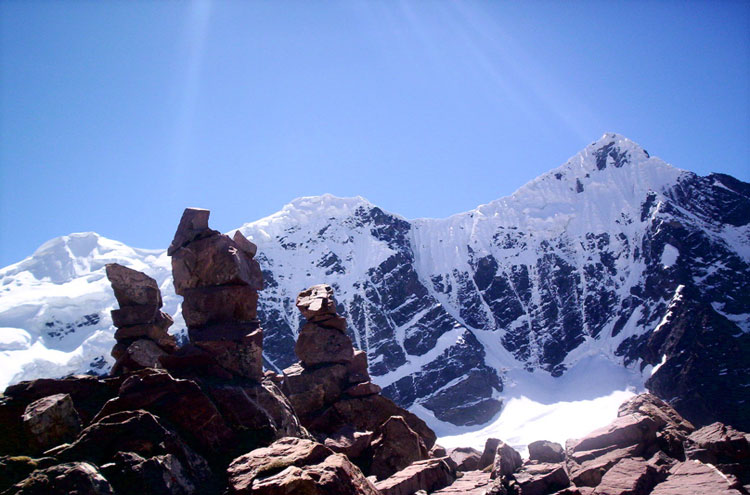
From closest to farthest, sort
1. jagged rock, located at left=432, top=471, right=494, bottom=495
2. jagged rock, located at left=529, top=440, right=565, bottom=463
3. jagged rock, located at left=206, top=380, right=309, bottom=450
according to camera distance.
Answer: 1. jagged rock, located at left=206, top=380, right=309, bottom=450
2. jagged rock, located at left=432, top=471, right=494, bottom=495
3. jagged rock, located at left=529, top=440, right=565, bottom=463

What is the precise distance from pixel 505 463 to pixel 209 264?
39.1 ft

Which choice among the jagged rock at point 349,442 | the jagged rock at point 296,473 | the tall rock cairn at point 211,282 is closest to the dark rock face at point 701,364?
the jagged rock at point 349,442

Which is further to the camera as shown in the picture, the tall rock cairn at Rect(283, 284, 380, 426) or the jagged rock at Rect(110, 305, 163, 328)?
the tall rock cairn at Rect(283, 284, 380, 426)

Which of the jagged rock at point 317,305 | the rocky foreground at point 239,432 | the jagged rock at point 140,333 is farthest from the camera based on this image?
the jagged rock at point 317,305

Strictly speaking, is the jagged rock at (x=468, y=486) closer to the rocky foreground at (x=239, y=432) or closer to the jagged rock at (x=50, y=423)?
the rocky foreground at (x=239, y=432)

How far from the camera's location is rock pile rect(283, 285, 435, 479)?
19.8 m

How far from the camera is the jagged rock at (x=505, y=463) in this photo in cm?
1631

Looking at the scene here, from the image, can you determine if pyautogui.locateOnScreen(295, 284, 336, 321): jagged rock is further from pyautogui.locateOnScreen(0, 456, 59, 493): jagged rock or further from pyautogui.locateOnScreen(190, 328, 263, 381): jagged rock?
pyautogui.locateOnScreen(0, 456, 59, 493): jagged rock

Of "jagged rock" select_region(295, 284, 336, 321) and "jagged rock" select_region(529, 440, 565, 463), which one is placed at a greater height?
"jagged rock" select_region(295, 284, 336, 321)

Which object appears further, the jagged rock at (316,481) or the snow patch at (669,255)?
the snow patch at (669,255)

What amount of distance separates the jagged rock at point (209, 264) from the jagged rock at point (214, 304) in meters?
0.27

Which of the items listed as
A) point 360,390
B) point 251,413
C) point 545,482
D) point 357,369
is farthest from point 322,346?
point 545,482

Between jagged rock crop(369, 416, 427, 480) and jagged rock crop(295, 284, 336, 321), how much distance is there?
8.20 m

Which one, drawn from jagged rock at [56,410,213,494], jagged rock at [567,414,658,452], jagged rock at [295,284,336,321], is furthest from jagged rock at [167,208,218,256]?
jagged rock at [567,414,658,452]
